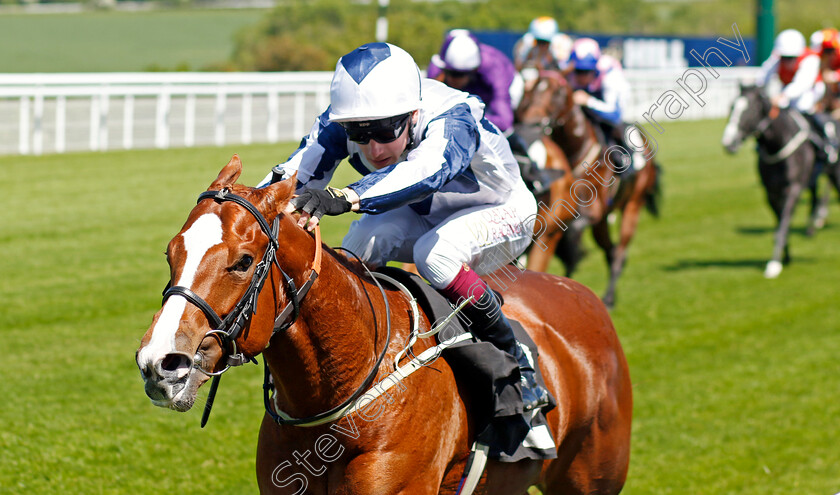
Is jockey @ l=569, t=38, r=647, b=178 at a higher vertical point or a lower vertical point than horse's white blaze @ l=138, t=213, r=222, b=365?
lower

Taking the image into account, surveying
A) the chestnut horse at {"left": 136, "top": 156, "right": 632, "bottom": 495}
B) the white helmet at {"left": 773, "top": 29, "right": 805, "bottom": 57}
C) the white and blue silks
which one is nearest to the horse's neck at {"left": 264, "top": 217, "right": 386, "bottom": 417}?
the chestnut horse at {"left": 136, "top": 156, "right": 632, "bottom": 495}

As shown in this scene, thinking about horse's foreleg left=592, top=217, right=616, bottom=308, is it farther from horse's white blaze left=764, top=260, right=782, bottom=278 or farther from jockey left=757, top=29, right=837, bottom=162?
jockey left=757, top=29, right=837, bottom=162

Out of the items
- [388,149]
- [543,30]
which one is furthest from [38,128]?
[388,149]

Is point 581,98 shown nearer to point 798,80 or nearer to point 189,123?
point 798,80

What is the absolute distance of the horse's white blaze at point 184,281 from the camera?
79.0 inches

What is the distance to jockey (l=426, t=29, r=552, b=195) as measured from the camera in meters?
6.34

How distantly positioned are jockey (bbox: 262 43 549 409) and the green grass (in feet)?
63.1

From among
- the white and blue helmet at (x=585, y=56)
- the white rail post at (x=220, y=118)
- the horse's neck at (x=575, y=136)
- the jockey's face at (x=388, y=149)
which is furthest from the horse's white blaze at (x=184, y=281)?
the white rail post at (x=220, y=118)

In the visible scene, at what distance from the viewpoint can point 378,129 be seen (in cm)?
274

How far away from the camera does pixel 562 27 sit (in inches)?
1502

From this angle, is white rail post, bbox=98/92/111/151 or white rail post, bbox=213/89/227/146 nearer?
white rail post, bbox=98/92/111/151

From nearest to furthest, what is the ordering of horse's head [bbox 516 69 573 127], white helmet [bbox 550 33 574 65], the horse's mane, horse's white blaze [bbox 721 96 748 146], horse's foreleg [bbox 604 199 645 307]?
1. the horse's mane
2. horse's head [bbox 516 69 573 127]
3. horse's foreleg [bbox 604 199 645 307]
4. horse's white blaze [bbox 721 96 748 146]
5. white helmet [bbox 550 33 574 65]

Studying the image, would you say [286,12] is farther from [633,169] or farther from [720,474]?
[720,474]

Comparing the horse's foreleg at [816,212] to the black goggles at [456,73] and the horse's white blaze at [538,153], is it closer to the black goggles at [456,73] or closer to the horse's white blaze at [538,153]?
the horse's white blaze at [538,153]
